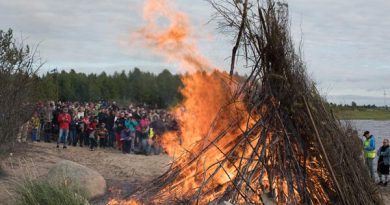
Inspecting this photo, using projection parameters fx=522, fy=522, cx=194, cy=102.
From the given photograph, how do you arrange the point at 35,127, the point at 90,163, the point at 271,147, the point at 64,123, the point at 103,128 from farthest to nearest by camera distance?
the point at 103,128
the point at 35,127
the point at 64,123
the point at 90,163
the point at 271,147

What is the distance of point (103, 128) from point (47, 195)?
12.1m

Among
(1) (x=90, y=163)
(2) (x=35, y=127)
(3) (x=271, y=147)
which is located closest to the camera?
(3) (x=271, y=147)

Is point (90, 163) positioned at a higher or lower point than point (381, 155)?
lower

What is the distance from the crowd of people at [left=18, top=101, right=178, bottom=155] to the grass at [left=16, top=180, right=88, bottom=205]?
→ 10.5m

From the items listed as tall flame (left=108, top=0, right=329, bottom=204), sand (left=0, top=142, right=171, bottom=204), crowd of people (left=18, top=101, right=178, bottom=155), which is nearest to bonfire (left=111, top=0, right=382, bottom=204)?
tall flame (left=108, top=0, right=329, bottom=204)

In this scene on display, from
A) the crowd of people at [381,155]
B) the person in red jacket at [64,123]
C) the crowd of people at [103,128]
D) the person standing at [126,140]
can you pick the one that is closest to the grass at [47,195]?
the crowd of people at [381,155]

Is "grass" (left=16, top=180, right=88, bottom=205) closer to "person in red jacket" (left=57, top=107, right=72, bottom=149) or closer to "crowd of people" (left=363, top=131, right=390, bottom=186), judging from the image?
"crowd of people" (left=363, top=131, right=390, bottom=186)

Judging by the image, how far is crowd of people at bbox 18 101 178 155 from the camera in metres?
18.5

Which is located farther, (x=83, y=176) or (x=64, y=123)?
(x=64, y=123)

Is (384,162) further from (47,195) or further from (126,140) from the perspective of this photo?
(47,195)

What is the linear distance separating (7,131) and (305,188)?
8373mm

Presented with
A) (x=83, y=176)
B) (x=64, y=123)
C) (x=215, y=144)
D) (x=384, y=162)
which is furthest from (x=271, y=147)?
(x=64, y=123)

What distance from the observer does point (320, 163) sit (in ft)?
23.9

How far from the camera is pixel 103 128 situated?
1927 cm
